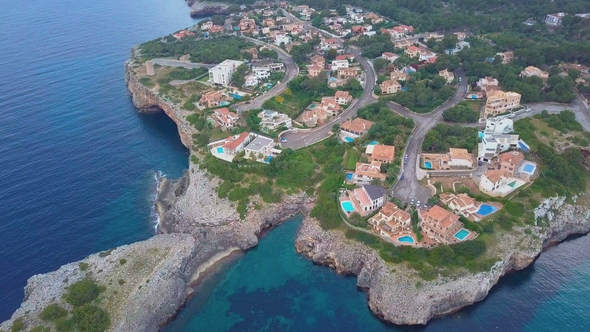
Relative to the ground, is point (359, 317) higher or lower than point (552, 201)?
lower

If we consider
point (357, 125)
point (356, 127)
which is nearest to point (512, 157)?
point (356, 127)

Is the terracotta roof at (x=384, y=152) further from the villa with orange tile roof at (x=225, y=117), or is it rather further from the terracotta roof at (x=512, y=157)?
the villa with orange tile roof at (x=225, y=117)

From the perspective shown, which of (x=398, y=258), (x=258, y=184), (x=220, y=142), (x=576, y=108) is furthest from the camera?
(x=576, y=108)

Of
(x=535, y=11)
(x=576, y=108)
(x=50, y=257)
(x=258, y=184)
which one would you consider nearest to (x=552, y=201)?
(x=576, y=108)

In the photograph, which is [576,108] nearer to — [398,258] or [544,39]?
[544,39]

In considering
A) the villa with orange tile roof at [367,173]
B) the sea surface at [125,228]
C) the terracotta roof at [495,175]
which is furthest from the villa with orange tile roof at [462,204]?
the villa with orange tile roof at [367,173]

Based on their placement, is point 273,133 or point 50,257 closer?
point 50,257
